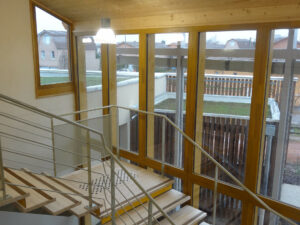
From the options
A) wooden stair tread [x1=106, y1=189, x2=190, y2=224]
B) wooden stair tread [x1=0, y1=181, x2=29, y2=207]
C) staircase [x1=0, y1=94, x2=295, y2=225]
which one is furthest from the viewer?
wooden stair tread [x1=106, y1=189, x2=190, y2=224]

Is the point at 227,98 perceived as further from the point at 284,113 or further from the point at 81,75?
the point at 81,75

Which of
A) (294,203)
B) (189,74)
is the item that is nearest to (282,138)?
(294,203)

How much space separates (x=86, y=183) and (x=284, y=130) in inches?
74.8

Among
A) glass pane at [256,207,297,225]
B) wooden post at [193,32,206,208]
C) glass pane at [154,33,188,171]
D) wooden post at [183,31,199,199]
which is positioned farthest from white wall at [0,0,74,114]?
glass pane at [256,207,297,225]

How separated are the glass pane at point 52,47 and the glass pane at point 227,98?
97.2 inches

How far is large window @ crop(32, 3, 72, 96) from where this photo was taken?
4.36 metres

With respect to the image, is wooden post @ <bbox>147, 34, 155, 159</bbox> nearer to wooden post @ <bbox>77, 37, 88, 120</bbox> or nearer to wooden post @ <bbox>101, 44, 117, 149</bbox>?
wooden post @ <bbox>101, 44, 117, 149</bbox>

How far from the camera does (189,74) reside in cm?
334

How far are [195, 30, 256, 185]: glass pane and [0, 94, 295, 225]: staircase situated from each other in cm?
27

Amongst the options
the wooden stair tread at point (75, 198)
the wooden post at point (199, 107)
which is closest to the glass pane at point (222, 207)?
the wooden post at point (199, 107)

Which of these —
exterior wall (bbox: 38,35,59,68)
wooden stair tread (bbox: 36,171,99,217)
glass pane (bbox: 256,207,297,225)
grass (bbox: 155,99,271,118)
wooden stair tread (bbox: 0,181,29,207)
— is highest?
exterior wall (bbox: 38,35,59,68)

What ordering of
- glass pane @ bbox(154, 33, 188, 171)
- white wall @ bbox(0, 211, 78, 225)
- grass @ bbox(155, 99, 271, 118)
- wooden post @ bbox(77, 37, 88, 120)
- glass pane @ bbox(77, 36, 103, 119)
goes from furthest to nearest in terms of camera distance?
wooden post @ bbox(77, 37, 88, 120), glass pane @ bbox(77, 36, 103, 119), glass pane @ bbox(154, 33, 188, 171), grass @ bbox(155, 99, 271, 118), white wall @ bbox(0, 211, 78, 225)

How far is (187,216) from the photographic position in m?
3.37

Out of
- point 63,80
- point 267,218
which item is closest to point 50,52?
point 63,80
